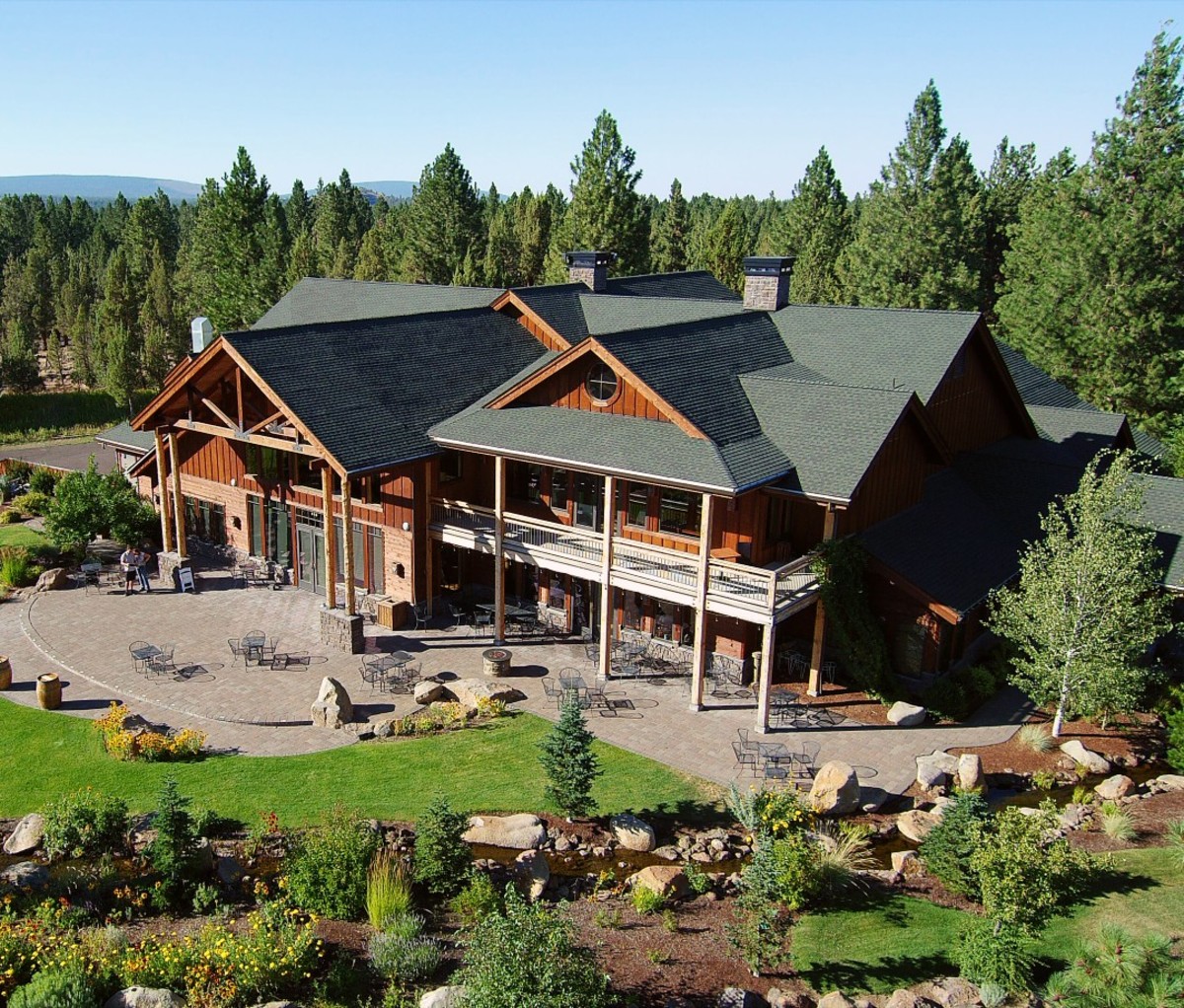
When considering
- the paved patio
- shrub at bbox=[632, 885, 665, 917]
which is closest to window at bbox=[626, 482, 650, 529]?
the paved patio

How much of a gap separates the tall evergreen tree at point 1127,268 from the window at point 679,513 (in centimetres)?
2408

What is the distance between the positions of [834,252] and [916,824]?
168 ft

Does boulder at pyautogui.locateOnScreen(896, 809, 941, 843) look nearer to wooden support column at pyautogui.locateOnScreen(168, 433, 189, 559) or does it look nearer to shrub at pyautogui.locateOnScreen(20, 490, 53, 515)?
wooden support column at pyautogui.locateOnScreen(168, 433, 189, 559)

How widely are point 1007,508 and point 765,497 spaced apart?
9036mm

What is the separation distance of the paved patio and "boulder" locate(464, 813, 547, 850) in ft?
12.8

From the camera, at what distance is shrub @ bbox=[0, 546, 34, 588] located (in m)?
29.2

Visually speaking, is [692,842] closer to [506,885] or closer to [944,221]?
[506,885]

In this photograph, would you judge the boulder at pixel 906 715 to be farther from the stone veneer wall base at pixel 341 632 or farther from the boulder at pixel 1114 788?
the stone veneer wall base at pixel 341 632

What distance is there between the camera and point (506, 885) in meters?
14.9

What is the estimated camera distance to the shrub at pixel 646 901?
14.6 m

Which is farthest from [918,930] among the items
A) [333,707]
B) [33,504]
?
[33,504]

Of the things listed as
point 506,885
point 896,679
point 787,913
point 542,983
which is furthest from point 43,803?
point 896,679

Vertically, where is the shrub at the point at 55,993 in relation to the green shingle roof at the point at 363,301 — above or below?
below

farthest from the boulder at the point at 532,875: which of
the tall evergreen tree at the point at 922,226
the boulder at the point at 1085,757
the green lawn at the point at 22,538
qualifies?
the tall evergreen tree at the point at 922,226
